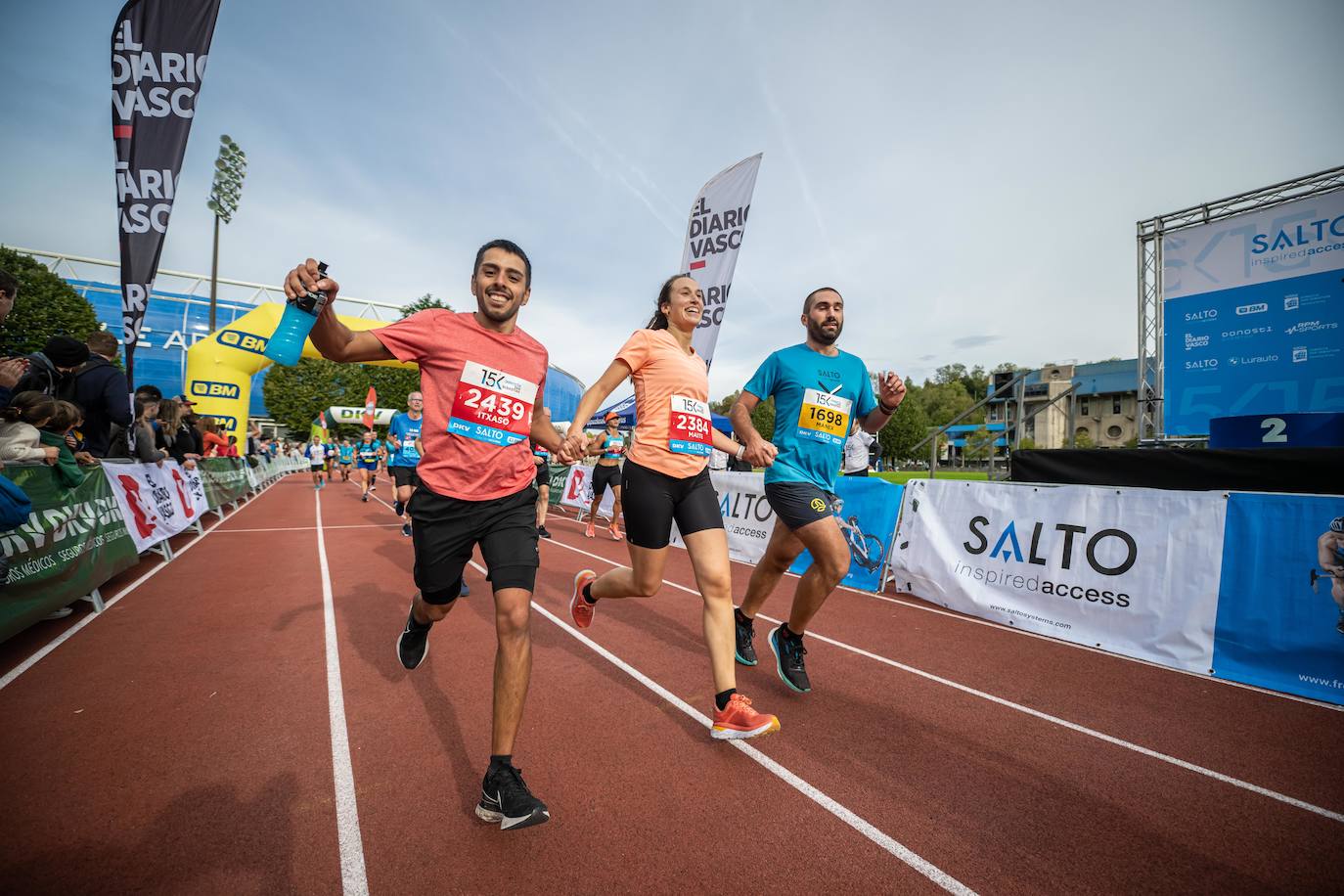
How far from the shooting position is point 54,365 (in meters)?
5.25

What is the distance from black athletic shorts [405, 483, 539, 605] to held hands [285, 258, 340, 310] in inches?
36.2

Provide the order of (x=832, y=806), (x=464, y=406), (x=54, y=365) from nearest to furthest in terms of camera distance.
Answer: (x=832, y=806)
(x=464, y=406)
(x=54, y=365)

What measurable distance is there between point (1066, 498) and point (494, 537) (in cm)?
509

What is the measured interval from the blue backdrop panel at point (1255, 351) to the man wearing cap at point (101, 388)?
18107 millimetres

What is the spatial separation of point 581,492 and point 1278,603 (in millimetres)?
12280

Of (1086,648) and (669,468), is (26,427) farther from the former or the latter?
(1086,648)

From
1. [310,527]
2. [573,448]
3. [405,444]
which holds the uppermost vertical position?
[573,448]

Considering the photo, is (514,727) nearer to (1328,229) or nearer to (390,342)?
(390,342)

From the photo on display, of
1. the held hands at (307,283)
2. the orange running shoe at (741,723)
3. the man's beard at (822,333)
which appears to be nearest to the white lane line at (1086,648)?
the man's beard at (822,333)

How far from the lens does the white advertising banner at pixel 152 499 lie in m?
6.11

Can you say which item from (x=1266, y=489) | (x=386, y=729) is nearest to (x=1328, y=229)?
(x=1266, y=489)

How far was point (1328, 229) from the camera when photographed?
424 inches

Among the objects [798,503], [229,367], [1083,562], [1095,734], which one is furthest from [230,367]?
[1095,734]

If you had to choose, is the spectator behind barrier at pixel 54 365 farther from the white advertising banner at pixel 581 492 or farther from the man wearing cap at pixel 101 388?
the white advertising banner at pixel 581 492
